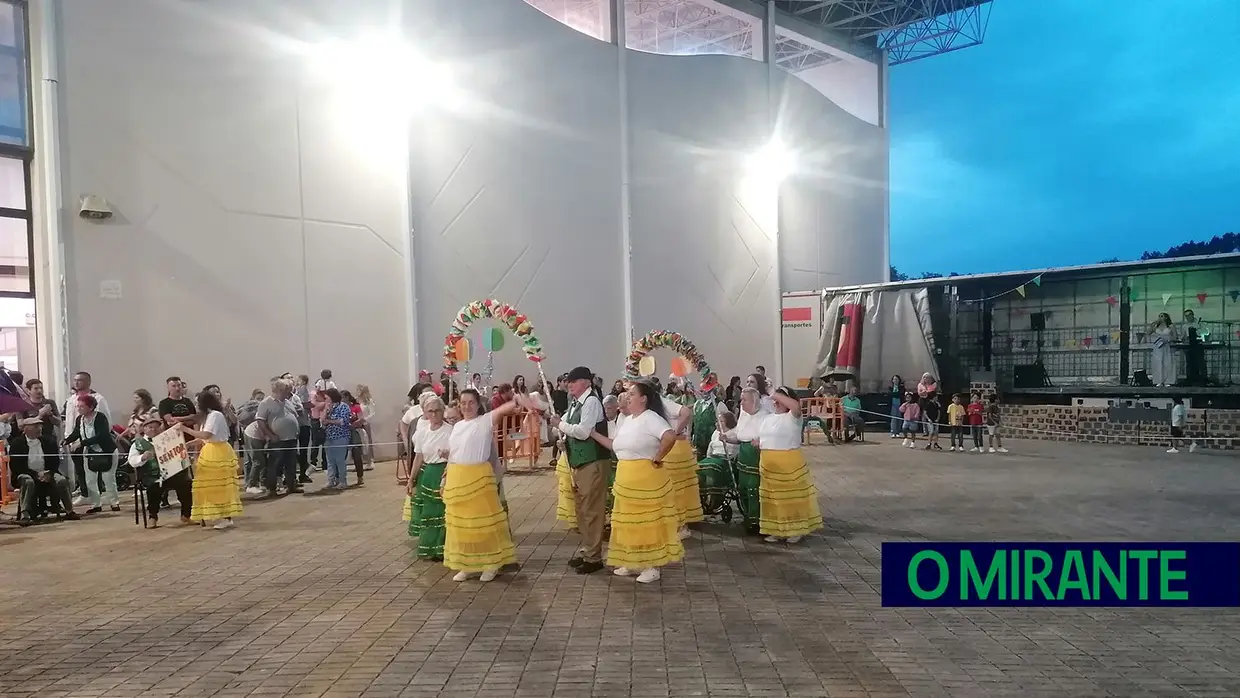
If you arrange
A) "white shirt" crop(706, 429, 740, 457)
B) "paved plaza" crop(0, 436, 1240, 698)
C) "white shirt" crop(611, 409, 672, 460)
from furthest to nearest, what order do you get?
"white shirt" crop(706, 429, 740, 457), "white shirt" crop(611, 409, 672, 460), "paved plaza" crop(0, 436, 1240, 698)

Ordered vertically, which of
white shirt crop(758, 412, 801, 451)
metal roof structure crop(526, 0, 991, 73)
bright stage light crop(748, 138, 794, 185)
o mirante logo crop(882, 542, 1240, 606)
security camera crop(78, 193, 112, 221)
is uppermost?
metal roof structure crop(526, 0, 991, 73)

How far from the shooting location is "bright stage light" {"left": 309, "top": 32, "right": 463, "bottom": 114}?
47.9 feet

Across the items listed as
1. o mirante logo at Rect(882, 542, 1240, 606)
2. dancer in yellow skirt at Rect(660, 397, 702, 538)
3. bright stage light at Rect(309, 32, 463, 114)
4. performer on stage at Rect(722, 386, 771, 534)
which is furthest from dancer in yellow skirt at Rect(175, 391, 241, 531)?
bright stage light at Rect(309, 32, 463, 114)

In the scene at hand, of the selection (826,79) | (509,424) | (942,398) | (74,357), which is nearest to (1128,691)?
(509,424)

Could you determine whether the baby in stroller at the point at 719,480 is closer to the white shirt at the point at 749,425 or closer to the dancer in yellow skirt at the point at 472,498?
the white shirt at the point at 749,425

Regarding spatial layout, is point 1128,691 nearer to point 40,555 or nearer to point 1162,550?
point 1162,550

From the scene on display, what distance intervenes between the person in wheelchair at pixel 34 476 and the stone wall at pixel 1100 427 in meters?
16.0

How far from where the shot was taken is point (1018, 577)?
511 centimetres

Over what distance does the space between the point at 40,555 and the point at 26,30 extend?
8160mm

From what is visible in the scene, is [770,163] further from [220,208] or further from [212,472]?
[212,472]

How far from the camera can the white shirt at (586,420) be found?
6.49 m

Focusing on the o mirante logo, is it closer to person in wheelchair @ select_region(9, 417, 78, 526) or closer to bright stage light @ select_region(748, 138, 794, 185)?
person in wheelchair @ select_region(9, 417, 78, 526)

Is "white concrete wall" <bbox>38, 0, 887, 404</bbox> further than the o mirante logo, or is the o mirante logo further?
"white concrete wall" <bbox>38, 0, 887, 404</bbox>

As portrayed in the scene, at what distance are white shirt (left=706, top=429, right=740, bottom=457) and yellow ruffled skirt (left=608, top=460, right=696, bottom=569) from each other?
2.42m
